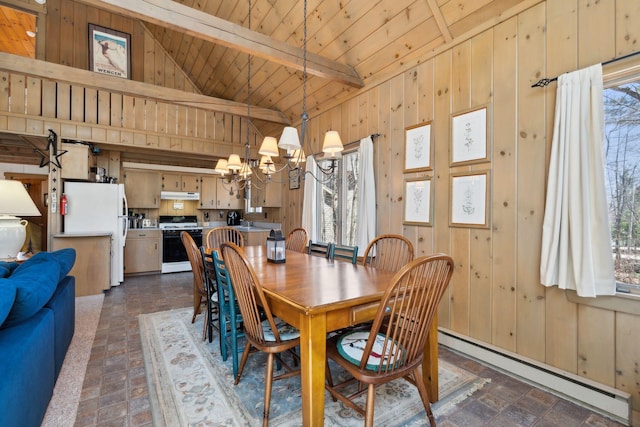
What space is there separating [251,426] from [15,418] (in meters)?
1.04

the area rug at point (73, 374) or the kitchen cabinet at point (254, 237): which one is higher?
the kitchen cabinet at point (254, 237)

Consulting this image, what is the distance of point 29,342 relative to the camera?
4.51 feet

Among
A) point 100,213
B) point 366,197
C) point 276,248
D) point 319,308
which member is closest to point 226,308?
point 276,248

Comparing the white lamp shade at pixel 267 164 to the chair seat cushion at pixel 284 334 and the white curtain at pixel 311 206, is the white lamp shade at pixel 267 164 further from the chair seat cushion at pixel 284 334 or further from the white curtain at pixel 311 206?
the white curtain at pixel 311 206

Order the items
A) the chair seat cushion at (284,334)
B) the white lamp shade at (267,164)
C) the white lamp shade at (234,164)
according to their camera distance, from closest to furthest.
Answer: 1. the chair seat cushion at (284,334)
2. the white lamp shade at (267,164)
3. the white lamp shade at (234,164)

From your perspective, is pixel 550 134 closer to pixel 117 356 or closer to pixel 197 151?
pixel 117 356

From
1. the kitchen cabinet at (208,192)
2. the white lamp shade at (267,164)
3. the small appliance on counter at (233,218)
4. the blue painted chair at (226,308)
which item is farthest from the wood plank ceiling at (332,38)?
the small appliance on counter at (233,218)

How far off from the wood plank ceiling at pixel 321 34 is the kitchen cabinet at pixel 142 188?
265 cm

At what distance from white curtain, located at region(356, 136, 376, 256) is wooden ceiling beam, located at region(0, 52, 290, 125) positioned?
88.3 inches

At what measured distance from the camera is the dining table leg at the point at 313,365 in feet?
4.53

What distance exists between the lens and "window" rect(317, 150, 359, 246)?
3977 millimetres

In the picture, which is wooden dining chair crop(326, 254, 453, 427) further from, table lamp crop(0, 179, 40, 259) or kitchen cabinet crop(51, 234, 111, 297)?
kitchen cabinet crop(51, 234, 111, 297)

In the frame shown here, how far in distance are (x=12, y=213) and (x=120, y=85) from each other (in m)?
2.34

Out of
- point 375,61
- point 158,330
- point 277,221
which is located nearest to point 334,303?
point 158,330
